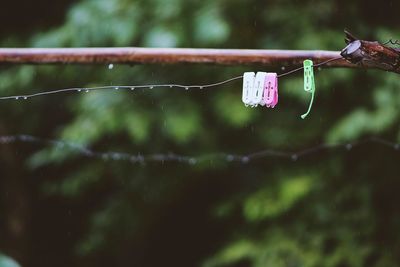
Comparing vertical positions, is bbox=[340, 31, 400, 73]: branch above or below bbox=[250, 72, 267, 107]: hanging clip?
above

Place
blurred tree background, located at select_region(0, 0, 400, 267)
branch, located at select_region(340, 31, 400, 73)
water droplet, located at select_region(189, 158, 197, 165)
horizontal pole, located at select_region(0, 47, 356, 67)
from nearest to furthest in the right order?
branch, located at select_region(340, 31, 400, 73), horizontal pole, located at select_region(0, 47, 356, 67), blurred tree background, located at select_region(0, 0, 400, 267), water droplet, located at select_region(189, 158, 197, 165)

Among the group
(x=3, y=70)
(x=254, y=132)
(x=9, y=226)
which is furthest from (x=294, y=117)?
(x=9, y=226)

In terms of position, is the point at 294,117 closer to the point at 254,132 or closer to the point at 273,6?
the point at 254,132

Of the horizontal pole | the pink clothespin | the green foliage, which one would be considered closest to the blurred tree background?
the green foliage

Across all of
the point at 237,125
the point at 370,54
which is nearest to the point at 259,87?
the point at 370,54

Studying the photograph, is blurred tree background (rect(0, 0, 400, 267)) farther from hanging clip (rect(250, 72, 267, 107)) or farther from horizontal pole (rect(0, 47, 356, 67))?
hanging clip (rect(250, 72, 267, 107))

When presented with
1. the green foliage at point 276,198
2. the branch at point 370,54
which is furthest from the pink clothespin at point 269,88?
the green foliage at point 276,198

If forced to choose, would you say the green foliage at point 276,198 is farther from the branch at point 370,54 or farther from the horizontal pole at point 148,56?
the branch at point 370,54

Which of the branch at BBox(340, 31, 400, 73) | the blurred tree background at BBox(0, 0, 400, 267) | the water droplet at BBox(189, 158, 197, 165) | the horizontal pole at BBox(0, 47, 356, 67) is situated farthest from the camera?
the water droplet at BBox(189, 158, 197, 165)
